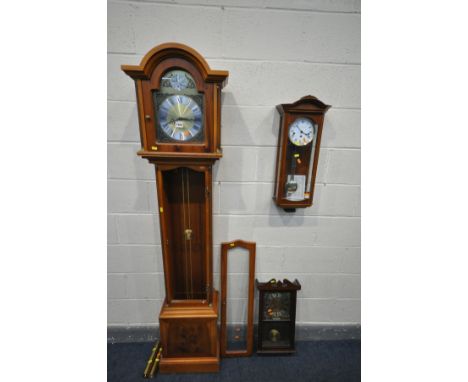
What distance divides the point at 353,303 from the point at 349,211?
0.72 metres

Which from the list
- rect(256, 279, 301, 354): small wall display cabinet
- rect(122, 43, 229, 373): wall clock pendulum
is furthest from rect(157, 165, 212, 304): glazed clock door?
rect(256, 279, 301, 354): small wall display cabinet

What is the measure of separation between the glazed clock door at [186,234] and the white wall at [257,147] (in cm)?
17

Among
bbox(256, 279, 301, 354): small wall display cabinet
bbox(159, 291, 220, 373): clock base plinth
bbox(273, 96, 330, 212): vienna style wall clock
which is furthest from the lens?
bbox(256, 279, 301, 354): small wall display cabinet

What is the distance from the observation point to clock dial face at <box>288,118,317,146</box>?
4.20 feet

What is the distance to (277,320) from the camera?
157cm

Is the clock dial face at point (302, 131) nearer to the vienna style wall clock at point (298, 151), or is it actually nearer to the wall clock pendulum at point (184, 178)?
the vienna style wall clock at point (298, 151)

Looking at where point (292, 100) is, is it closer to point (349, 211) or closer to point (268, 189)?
point (268, 189)

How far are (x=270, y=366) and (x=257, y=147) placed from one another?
143 centimetres

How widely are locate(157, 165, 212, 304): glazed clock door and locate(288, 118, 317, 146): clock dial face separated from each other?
21.3 inches

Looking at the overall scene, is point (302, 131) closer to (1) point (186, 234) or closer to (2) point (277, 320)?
(1) point (186, 234)

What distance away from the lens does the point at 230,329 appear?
1.66 metres

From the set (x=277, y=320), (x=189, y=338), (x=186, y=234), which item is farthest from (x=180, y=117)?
(x=277, y=320)

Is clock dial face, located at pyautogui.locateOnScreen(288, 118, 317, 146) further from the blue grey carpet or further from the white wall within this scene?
the blue grey carpet

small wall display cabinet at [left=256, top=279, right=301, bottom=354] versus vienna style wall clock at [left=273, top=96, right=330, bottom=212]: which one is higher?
vienna style wall clock at [left=273, top=96, right=330, bottom=212]
